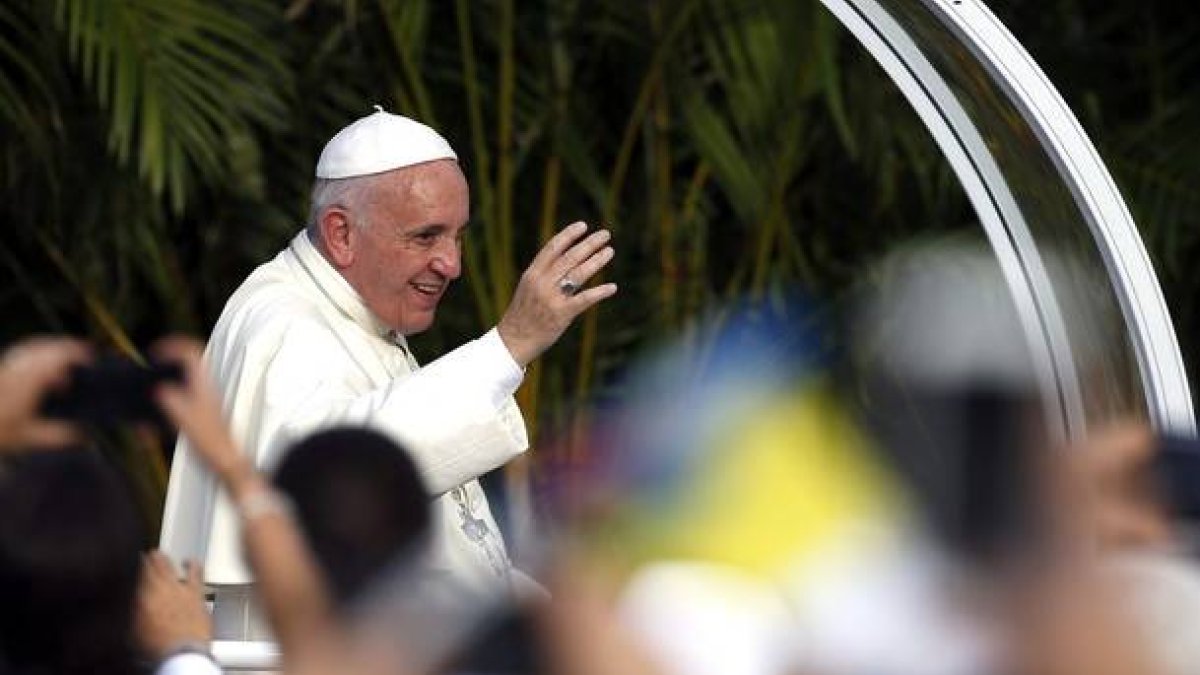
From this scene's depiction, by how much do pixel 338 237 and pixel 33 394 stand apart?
5.40 ft

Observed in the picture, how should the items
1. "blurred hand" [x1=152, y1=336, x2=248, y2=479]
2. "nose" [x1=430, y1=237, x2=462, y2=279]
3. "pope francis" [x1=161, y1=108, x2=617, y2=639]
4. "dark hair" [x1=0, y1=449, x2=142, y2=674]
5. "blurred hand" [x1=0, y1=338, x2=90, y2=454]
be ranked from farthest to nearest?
"nose" [x1=430, y1=237, x2=462, y2=279], "pope francis" [x1=161, y1=108, x2=617, y2=639], "blurred hand" [x1=0, y1=338, x2=90, y2=454], "blurred hand" [x1=152, y1=336, x2=248, y2=479], "dark hair" [x1=0, y1=449, x2=142, y2=674]

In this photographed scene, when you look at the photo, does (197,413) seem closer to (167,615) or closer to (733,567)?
(167,615)

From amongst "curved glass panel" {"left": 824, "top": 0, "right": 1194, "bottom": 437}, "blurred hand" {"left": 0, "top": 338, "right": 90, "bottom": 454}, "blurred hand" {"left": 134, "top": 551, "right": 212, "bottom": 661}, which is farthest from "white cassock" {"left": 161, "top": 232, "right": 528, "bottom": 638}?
"blurred hand" {"left": 0, "top": 338, "right": 90, "bottom": 454}

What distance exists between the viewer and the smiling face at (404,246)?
5.02 metres

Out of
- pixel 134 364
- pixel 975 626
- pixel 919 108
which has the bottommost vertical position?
pixel 975 626

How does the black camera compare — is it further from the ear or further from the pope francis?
the ear

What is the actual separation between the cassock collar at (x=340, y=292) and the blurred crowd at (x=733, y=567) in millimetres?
1689

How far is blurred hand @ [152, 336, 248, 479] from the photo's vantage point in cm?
332

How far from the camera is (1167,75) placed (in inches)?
324

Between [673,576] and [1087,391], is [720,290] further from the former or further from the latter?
[673,576]

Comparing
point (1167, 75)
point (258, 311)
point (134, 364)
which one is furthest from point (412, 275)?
point (1167, 75)

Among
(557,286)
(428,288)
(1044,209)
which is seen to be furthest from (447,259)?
(1044,209)

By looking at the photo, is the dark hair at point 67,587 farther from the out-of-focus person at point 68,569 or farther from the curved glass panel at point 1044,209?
the curved glass panel at point 1044,209

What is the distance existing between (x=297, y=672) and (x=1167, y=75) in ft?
18.3
